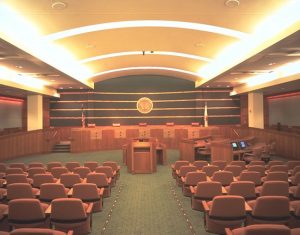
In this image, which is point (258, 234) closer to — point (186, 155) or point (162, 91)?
point (186, 155)

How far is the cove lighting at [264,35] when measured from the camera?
22.5ft

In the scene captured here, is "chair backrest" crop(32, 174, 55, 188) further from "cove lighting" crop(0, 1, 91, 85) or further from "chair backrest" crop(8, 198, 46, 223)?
"cove lighting" crop(0, 1, 91, 85)

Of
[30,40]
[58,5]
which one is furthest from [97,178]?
[30,40]

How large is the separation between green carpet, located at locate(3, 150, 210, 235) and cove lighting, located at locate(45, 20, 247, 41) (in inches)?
208

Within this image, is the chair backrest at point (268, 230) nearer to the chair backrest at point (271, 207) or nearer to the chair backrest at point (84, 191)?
the chair backrest at point (271, 207)

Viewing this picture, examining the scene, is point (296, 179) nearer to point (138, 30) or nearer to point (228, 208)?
point (228, 208)

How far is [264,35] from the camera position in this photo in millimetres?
8445

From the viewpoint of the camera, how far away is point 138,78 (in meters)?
22.0

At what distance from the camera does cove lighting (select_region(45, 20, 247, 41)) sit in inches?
363

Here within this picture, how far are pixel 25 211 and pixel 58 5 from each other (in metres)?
4.85

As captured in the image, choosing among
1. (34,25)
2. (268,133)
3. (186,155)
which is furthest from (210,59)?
(34,25)

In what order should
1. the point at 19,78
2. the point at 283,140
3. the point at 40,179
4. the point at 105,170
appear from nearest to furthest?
1. the point at 40,179
2. the point at 105,170
3. the point at 19,78
4. the point at 283,140

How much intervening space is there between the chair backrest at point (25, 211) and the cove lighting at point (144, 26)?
6194 millimetres

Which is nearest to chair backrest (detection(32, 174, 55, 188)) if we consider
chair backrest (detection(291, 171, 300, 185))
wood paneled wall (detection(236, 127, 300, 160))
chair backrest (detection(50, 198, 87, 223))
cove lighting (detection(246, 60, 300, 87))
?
chair backrest (detection(50, 198, 87, 223))
